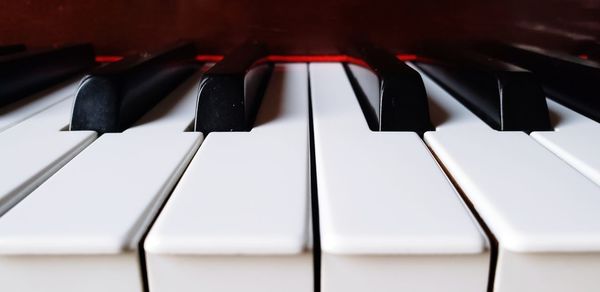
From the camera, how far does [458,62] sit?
60cm

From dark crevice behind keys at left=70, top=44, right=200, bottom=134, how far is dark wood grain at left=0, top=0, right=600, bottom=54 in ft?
0.67

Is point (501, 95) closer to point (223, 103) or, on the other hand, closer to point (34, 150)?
point (223, 103)

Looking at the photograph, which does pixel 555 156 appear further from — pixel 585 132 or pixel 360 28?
pixel 360 28

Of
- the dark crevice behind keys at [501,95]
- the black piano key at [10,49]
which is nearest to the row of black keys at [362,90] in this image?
the dark crevice behind keys at [501,95]

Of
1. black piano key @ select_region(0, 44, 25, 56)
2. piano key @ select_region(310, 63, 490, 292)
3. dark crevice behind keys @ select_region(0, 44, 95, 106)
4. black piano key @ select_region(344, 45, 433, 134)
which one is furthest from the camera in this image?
black piano key @ select_region(0, 44, 25, 56)

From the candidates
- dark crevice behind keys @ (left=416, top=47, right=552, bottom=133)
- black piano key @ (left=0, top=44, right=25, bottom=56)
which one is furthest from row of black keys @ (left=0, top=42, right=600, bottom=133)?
black piano key @ (left=0, top=44, right=25, bottom=56)

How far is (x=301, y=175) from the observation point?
35 cm

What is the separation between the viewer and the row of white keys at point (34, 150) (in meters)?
0.33

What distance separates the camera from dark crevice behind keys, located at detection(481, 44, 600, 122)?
525mm

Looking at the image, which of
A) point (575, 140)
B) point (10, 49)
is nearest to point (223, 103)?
point (575, 140)

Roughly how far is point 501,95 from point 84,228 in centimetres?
40

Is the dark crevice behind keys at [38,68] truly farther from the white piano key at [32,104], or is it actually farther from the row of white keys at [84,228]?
the row of white keys at [84,228]

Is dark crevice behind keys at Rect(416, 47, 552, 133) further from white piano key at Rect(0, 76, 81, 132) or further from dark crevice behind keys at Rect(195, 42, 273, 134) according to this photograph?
white piano key at Rect(0, 76, 81, 132)

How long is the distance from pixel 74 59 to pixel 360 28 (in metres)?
0.47
